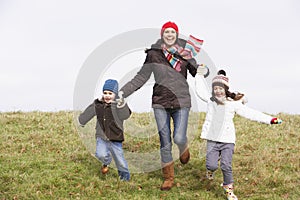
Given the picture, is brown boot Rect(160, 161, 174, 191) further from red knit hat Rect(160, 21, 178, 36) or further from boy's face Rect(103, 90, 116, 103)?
red knit hat Rect(160, 21, 178, 36)

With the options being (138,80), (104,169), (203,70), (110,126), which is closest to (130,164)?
(104,169)

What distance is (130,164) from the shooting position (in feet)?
33.8

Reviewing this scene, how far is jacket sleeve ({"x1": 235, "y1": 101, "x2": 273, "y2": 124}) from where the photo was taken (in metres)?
8.00

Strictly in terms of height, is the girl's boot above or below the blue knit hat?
below

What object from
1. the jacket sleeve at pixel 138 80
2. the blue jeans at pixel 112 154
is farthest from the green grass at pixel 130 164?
the jacket sleeve at pixel 138 80

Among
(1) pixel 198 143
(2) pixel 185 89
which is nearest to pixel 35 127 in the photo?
(1) pixel 198 143

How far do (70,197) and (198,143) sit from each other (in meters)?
4.61

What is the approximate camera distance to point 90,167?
31.8ft

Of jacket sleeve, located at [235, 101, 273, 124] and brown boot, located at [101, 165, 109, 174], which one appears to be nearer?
jacket sleeve, located at [235, 101, 273, 124]

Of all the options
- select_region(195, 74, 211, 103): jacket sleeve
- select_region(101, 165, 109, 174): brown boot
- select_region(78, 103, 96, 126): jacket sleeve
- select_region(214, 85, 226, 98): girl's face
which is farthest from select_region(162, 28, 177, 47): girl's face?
select_region(101, 165, 109, 174): brown boot

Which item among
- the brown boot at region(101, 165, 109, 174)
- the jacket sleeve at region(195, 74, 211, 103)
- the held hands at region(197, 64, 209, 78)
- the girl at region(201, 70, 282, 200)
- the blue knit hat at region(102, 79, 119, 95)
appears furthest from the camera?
the brown boot at region(101, 165, 109, 174)

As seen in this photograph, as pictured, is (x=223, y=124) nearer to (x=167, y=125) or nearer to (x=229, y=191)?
(x=167, y=125)

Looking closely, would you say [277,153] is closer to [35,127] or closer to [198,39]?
[198,39]

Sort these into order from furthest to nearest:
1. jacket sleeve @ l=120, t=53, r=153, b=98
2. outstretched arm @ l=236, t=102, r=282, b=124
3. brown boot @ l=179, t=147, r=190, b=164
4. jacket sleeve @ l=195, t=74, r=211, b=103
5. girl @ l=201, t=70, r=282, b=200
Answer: brown boot @ l=179, t=147, r=190, b=164 → jacket sleeve @ l=120, t=53, r=153, b=98 → jacket sleeve @ l=195, t=74, r=211, b=103 → girl @ l=201, t=70, r=282, b=200 → outstretched arm @ l=236, t=102, r=282, b=124
